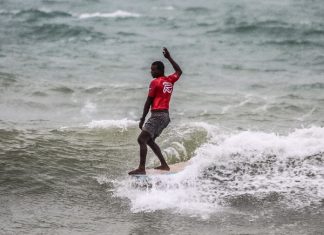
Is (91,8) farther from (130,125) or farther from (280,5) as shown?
(130,125)

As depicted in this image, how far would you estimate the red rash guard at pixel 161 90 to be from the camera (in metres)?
7.65

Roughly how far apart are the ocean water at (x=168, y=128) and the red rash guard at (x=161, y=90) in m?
1.02

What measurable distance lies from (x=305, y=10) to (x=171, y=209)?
26.8 meters

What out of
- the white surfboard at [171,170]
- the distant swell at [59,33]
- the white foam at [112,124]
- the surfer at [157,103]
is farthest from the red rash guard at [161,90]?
the distant swell at [59,33]

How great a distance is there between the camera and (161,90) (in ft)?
25.2

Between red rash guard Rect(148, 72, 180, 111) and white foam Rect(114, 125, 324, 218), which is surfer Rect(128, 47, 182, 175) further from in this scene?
white foam Rect(114, 125, 324, 218)

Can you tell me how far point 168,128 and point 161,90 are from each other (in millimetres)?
3625

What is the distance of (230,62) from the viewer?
19672 millimetres

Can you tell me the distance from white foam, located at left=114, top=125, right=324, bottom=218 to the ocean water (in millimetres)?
23

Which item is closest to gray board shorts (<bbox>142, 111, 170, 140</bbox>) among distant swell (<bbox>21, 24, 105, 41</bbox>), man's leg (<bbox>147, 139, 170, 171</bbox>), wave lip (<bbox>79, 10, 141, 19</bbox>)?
man's leg (<bbox>147, 139, 170, 171</bbox>)

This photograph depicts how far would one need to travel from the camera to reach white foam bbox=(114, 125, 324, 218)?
739 centimetres

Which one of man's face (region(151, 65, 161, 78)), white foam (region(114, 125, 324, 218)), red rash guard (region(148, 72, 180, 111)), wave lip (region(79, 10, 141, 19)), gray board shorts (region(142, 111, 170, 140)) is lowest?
white foam (region(114, 125, 324, 218))

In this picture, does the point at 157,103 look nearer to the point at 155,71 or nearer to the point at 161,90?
the point at 161,90

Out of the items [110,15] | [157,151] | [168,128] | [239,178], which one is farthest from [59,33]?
[239,178]
